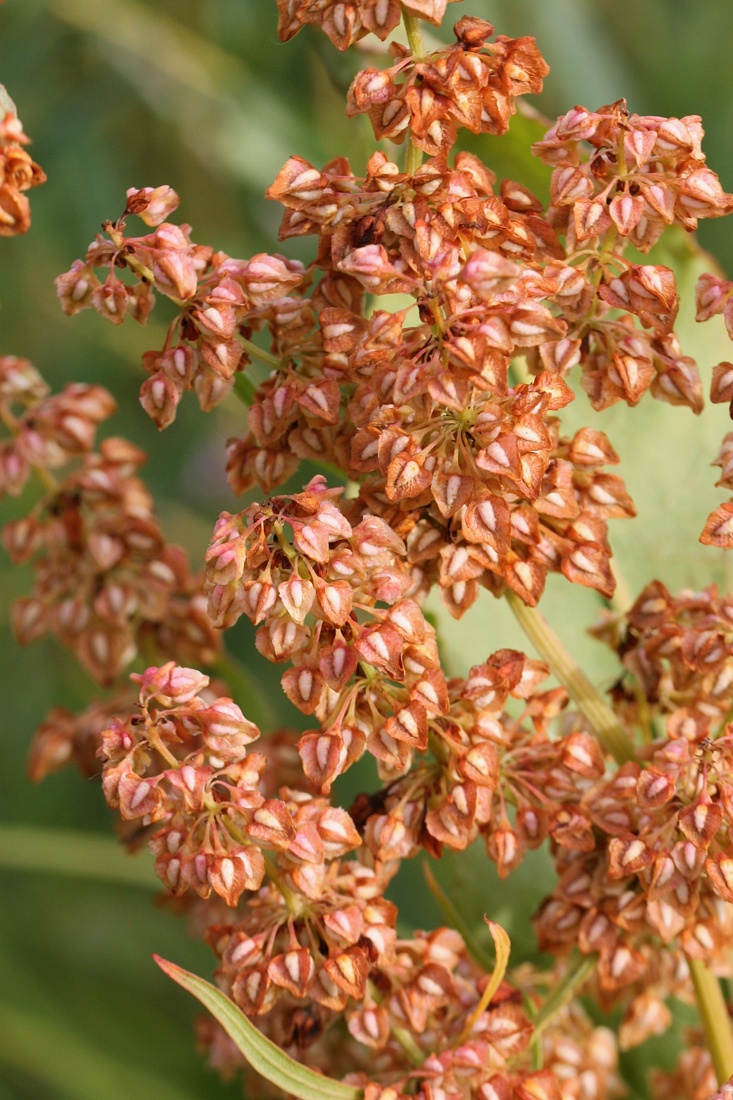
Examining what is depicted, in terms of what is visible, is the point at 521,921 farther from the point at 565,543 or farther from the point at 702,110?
A: the point at 702,110

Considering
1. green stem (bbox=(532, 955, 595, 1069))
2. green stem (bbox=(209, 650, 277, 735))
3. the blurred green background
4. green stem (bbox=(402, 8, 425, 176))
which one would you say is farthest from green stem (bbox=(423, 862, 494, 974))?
the blurred green background

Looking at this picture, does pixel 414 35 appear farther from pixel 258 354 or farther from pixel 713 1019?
pixel 713 1019

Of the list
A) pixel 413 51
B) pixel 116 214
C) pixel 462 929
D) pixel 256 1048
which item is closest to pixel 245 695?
pixel 462 929

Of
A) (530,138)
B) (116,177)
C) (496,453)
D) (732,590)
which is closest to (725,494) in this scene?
(732,590)

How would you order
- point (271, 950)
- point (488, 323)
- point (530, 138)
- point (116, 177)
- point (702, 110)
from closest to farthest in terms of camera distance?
point (488, 323) < point (271, 950) < point (530, 138) < point (702, 110) < point (116, 177)

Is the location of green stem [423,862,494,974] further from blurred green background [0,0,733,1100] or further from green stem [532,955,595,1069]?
blurred green background [0,0,733,1100]

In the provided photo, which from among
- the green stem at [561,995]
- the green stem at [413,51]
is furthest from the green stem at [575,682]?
the green stem at [413,51]
